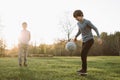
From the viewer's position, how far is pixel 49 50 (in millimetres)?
78312

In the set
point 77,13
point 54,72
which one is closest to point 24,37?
point 54,72

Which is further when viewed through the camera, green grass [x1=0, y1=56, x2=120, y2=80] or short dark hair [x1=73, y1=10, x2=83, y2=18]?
short dark hair [x1=73, y1=10, x2=83, y2=18]

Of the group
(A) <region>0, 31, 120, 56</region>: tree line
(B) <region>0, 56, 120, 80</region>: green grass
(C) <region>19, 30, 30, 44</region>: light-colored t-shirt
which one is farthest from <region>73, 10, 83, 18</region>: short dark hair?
(A) <region>0, 31, 120, 56</region>: tree line

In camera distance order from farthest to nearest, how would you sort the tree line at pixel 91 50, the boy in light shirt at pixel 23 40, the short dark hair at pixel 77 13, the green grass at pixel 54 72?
the tree line at pixel 91 50 → the boy in light shirt at pixel 23 40 → the short dark hair at pixel 77 13 → the green grass at pixel 54 72

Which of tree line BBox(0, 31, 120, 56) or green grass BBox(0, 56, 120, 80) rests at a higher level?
tree line BBox(0, 31, 120, 56)

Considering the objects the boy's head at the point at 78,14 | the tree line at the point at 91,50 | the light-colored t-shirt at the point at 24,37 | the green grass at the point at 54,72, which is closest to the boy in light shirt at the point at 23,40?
the light-colored t-shirt at the point at 24,37

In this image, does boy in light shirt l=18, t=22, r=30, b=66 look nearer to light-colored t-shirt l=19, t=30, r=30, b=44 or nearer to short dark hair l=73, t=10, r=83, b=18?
light-colored t-shirt l=19, t=30, r=30, b=44

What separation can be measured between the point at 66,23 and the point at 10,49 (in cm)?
1708

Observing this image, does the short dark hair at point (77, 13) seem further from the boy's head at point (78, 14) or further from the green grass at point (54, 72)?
the green grass at point (54, 72)

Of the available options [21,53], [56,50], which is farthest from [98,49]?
[21,53]

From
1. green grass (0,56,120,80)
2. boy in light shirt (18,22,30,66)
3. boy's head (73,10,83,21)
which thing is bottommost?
green grass (0,56,120,80)

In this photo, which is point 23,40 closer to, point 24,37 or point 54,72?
point 24,37

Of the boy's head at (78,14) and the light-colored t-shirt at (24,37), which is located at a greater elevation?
the boy's head at (78,14)

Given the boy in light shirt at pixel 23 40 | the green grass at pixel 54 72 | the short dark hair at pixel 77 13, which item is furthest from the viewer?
the boy in light shirt at pixel 23 40
